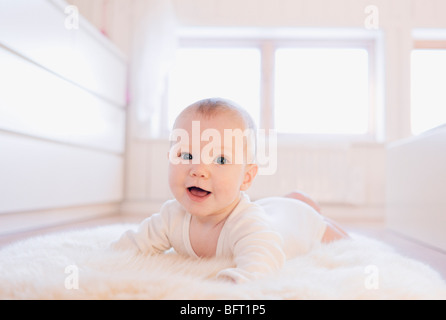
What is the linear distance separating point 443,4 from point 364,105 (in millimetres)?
921

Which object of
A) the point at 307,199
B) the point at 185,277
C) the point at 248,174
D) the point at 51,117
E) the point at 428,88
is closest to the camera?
the point at 185,277

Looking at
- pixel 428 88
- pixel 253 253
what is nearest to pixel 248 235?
pixel 253 253

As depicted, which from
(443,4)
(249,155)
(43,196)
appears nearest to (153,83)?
(43,196)

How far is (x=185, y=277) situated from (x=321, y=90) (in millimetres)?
2705

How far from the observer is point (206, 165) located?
835 mm

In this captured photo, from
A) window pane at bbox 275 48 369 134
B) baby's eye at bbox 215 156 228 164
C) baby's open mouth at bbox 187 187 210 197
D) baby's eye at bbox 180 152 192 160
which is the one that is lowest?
baby's open mouth at bbox 187 187 210 197

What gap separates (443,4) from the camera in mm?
2910

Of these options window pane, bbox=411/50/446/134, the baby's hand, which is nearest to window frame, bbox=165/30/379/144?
window pane, bbox=411/50/446/134

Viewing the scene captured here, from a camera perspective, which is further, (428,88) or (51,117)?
(428,88)

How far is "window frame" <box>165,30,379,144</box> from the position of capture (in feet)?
10.1

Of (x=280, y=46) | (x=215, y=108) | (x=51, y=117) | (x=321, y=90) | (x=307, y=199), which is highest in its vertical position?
(x=280, y=46)

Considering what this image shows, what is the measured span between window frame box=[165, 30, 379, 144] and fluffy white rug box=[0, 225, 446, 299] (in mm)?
2153

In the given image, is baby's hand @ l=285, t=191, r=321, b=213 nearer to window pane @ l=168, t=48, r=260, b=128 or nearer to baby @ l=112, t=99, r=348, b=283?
baby @ l=112, t=99, r=348, b=283

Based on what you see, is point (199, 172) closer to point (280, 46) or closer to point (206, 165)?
point (206, 165)
